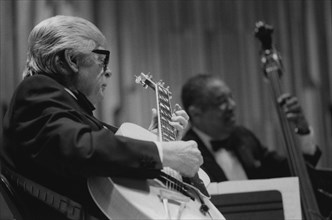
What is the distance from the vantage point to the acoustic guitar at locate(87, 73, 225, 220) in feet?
5.49

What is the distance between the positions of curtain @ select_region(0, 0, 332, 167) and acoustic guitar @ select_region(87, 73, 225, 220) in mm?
2075

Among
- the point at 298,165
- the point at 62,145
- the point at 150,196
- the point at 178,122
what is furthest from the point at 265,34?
the point at 62,145

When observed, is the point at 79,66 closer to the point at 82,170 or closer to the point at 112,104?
the point at 82,170

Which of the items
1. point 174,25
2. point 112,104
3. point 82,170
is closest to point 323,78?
point 174,25

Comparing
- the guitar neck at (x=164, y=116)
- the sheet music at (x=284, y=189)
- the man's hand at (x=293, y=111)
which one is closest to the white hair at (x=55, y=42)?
the guitar neck at (x=164, y=116)

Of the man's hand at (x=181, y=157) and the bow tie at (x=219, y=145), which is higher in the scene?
the man's hand at (x=181, y=157)

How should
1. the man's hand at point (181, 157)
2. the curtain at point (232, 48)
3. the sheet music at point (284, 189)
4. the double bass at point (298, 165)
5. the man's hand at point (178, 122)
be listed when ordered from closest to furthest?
1. the man's hand at point (181, 157)
2. the man's hand at point (178, 122)
3. the sheet music at point (284, 189)
4. the double bass at point (298, 165)
5. the curtain at point (232, 48)

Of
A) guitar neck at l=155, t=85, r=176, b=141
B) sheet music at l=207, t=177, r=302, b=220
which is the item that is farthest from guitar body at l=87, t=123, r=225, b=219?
sheet music at l=207, t=177, r=302, b=220

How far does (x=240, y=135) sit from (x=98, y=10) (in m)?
1.21

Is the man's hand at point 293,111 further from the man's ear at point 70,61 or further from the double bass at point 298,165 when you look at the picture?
the man's ear at point 70,61

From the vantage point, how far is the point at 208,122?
3.97m

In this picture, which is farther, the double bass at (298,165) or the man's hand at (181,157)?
the double bass at (298,165)

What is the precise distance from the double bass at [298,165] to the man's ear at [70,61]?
148cm

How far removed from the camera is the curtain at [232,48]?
4.04m
